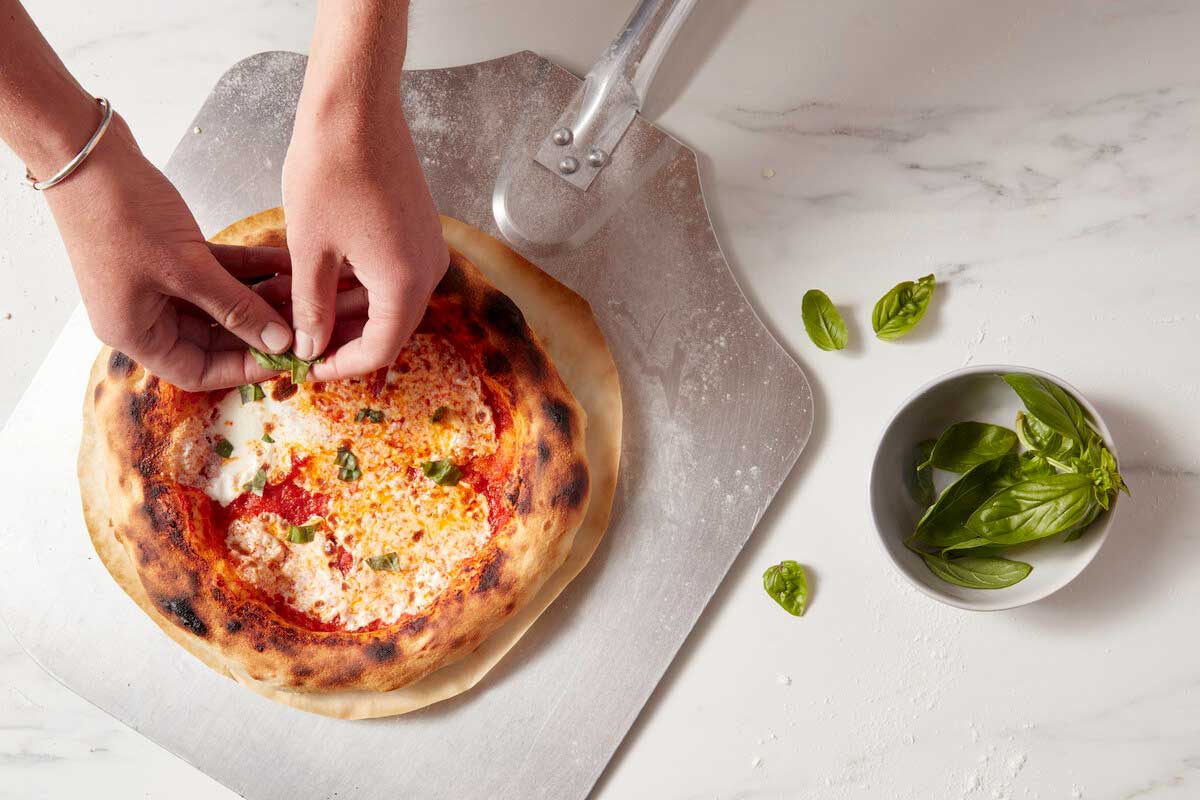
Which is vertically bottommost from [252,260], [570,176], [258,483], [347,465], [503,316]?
[258,483]

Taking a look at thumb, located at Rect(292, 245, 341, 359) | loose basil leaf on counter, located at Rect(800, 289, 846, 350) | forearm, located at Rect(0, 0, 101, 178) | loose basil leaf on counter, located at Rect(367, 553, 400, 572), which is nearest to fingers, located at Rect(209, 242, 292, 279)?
thumb, located at Rect(292, 245, 341, 359)

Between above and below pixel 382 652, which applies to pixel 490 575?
above

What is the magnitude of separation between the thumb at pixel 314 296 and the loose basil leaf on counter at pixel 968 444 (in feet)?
3.36

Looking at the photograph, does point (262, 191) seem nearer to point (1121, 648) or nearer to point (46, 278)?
point (46, 278)

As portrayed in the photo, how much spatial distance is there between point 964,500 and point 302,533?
1158 mm

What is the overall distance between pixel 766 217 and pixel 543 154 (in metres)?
0.44

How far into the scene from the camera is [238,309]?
1448mm

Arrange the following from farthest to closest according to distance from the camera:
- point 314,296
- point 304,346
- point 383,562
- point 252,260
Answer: point 383,562 → point 252,260 → point 304,346 → point 314,296

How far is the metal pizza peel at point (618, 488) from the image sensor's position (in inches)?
69.7

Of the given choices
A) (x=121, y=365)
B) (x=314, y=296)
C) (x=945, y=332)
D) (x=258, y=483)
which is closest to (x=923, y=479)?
(x=945, y=332)

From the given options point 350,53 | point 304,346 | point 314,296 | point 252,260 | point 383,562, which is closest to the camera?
point 350,53

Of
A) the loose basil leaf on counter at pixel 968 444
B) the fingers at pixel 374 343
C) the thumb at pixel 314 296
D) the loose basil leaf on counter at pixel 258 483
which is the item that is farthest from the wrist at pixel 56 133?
the loose basil leaf on counter at pixel 968 444

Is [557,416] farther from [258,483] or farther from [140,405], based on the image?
[140,405]

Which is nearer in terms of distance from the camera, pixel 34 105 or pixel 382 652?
pixel 34 105
